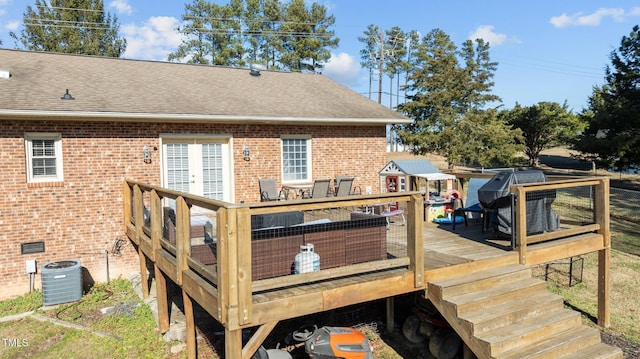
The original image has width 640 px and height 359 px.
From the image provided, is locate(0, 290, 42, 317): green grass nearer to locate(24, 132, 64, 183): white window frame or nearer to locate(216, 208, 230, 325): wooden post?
locate(24, 132, 64, 183): white window frame

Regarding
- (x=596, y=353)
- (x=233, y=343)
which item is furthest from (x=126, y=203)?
(x=596, y=353)

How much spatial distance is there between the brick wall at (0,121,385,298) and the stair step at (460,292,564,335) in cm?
630

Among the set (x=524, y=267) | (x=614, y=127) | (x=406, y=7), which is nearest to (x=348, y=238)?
(x=524, y=267)

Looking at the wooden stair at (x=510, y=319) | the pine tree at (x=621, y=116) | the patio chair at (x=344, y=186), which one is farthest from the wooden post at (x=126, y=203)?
the pine tree at (x=621, y=116)

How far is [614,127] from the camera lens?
23.2m

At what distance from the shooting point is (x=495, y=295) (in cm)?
538

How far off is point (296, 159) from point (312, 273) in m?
6.34

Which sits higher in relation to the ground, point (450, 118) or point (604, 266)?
point (450, 118)

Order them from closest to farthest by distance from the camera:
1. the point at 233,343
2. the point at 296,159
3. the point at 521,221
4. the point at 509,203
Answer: the point at 233,343 < the point at 521,221 < the point at 509,203 < the point at 296,159

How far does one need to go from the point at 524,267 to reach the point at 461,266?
1038mm

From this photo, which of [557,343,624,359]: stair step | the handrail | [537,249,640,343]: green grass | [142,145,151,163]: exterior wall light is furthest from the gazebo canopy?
[142,145,151,163]: exterior wall light

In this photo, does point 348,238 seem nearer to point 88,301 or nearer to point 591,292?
point 88,301

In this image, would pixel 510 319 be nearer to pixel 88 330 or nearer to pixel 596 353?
pixel 596 353

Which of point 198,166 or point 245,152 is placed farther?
point 245,152
